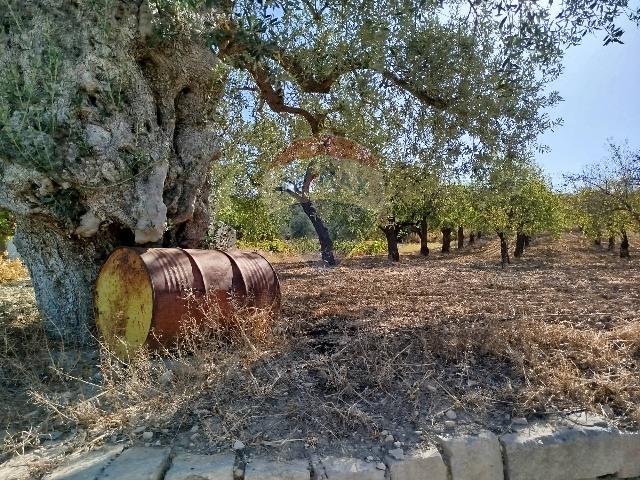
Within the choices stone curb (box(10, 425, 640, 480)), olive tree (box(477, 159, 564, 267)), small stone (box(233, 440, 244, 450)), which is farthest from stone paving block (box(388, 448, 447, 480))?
olive tree (box(477, 159, 564, 267))

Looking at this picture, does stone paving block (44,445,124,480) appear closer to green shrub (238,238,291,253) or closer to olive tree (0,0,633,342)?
olive tree (0,0,633,342)

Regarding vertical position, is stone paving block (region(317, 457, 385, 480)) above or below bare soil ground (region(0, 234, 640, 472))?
below

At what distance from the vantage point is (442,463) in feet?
9.02

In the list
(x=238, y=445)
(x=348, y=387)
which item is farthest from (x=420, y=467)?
(x=238, y=445)

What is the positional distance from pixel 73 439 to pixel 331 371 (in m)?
1.67

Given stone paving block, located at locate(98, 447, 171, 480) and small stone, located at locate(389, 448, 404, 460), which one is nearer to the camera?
stone paving block, located at locate(98, 447, 171, 480)

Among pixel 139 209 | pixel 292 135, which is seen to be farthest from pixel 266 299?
pixel 292 135

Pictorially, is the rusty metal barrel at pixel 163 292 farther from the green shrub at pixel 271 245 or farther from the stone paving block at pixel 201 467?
the green shrub at pixel 271 245

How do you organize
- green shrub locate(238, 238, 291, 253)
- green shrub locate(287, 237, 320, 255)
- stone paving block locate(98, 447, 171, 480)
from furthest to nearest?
green shrub locate(238, 238, 291, 253) → green shrub locate(287, 237, 320, 255) → stone paving block locate(98, 447, 171, 480)

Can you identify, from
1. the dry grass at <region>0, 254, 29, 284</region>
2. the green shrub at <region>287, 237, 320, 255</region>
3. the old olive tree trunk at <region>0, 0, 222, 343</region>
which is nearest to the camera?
the old olive tree trunk at <region>0, 0, 222, 343</region>

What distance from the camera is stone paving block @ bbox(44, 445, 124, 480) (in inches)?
101

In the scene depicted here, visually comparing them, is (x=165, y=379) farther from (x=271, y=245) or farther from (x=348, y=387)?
(x=271, y=245)

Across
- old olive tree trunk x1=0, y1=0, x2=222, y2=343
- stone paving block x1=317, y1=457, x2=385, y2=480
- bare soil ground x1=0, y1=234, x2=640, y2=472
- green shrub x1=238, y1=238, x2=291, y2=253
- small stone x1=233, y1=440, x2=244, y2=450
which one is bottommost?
stone paving block x1=317, y1=457, x2=385, y2=480

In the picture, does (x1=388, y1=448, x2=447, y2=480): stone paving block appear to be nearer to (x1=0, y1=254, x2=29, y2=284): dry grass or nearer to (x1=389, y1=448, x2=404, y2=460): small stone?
(x1=389, y1=448, x2=404, y2=460): small stone
